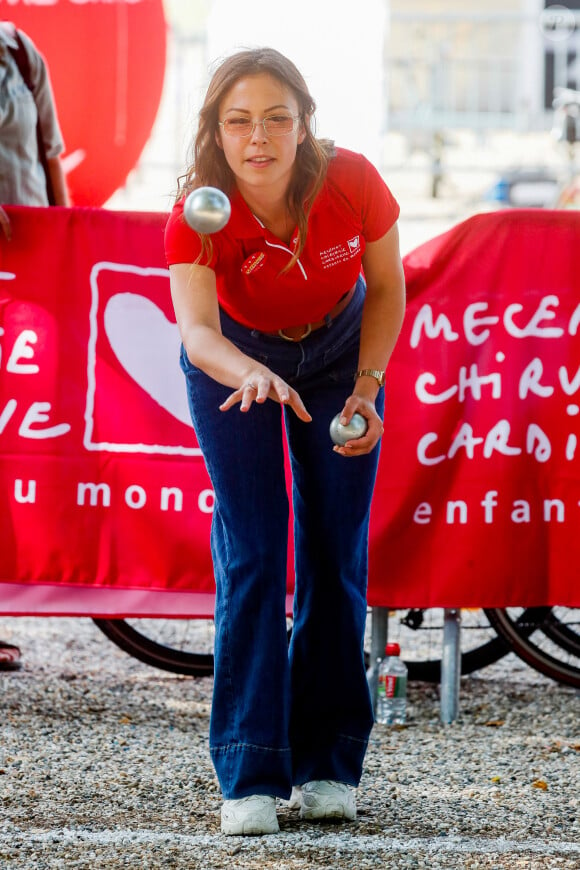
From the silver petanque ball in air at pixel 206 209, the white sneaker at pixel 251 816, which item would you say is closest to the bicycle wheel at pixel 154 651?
the white sneaker at pixel 251 816

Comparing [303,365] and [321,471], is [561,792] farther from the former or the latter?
[303,365]

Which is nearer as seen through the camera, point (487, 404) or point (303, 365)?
point (303, 365)

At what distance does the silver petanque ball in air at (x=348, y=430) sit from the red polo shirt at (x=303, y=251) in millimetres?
314

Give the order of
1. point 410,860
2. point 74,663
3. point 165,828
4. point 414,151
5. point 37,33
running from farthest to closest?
point 414,151 < point 37,33 < point 74,663 < point 165,828 < point 410,860

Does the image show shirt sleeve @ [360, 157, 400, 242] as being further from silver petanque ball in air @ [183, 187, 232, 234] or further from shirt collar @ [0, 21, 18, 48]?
shirt collar @ [0, 21, 18, 48]

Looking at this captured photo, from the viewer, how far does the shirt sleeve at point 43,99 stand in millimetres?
4785

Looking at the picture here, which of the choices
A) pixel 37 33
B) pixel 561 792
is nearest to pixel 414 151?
pixel 37 33

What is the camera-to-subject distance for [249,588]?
313 cm

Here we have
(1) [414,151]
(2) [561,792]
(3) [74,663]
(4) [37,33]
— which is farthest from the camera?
(1) [414,151]

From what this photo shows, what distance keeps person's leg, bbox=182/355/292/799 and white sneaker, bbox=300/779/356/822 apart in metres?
0.11

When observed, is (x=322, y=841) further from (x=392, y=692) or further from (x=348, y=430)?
(x=392, y=692)

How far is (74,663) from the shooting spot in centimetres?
483

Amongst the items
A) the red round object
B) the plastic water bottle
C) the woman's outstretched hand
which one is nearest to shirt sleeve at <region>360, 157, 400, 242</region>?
the woman's outstretched hand

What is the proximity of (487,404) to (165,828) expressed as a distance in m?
1.77
